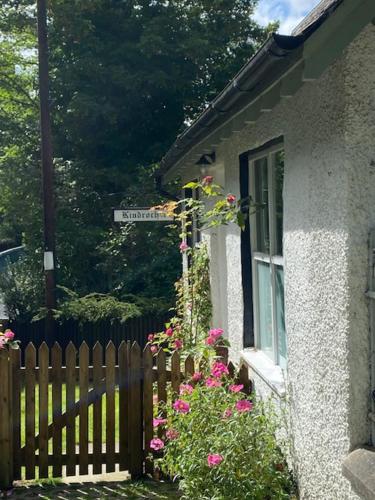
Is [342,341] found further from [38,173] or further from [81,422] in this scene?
[38,173]

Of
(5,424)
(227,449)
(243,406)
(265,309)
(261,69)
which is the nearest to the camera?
(261,69)

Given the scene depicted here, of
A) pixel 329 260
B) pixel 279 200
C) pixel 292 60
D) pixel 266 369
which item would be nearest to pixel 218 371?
pixel 266 369

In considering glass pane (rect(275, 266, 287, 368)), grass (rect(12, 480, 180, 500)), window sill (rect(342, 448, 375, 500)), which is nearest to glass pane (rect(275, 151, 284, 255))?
glass pane (rect(275, 266, 287, 368))

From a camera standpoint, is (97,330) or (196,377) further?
(97,330)

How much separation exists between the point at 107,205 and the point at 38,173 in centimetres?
206

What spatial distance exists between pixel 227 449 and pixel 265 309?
1.43 metres

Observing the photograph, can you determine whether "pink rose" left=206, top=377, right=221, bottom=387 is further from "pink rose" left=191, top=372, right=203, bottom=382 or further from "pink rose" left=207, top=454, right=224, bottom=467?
"pink rose" left=207, top=454, right=224, bottom=467

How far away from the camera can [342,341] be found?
2.95 metres

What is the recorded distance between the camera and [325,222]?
3156 millimetres

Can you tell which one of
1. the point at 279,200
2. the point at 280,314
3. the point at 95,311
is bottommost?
the point at 95,311

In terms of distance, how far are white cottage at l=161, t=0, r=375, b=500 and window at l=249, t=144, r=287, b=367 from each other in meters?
0.14

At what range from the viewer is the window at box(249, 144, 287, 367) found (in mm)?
4496

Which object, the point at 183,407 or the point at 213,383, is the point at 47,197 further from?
the point at 183,407

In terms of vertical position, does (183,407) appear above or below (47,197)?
below
